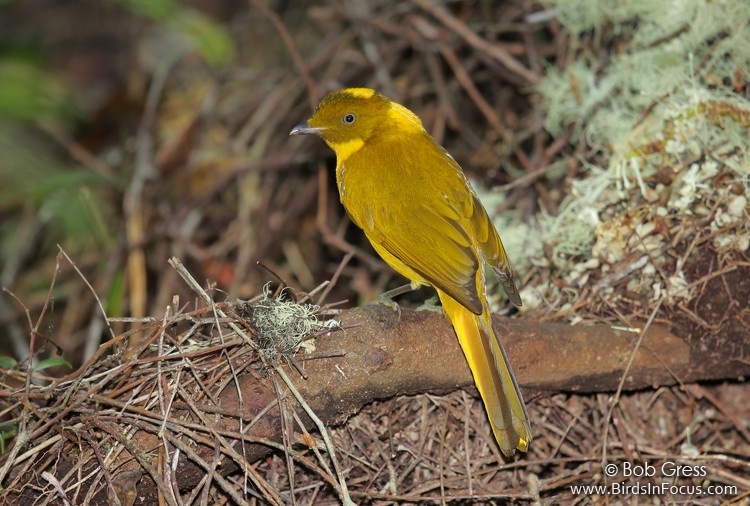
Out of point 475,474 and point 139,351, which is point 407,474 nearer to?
point 475,474

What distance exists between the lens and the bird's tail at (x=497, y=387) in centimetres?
323

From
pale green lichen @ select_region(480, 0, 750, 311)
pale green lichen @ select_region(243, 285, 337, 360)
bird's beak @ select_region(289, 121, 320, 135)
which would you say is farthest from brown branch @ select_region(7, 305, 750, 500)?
bird's beak @ select_region(289, 121, 320, 135)

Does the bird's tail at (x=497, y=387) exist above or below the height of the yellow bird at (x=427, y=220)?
below

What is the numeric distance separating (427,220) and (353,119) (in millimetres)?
778

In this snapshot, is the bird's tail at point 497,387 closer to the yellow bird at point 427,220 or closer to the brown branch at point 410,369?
the yellow bird at point 427,220

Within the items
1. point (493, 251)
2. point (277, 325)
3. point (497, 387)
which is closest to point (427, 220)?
point (493, 251)

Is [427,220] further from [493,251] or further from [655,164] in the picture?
[655,164]

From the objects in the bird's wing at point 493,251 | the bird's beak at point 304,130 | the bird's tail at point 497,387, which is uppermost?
the bird's beak at point 304,130

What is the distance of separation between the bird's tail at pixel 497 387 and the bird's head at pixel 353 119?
1331 mm

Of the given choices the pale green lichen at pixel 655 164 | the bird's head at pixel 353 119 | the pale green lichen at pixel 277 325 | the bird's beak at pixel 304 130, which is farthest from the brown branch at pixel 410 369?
the bird's beak at pixel 304 130

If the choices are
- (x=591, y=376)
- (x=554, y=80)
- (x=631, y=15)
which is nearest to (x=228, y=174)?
(x=554, y=80)

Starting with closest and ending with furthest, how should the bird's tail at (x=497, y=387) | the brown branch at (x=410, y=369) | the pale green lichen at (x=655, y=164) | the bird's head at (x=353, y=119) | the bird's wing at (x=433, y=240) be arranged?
1. the brown branch at (x=410, y=369)
2. the bird's tail at (x=497, y=387)
3. the bird's wing at (x=433, y=240)
4. the pale green lichen at (x=655, y=164)
5. the bird's head at (x=353, y=119)

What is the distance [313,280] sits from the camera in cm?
602

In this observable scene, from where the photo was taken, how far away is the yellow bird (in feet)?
10.7
